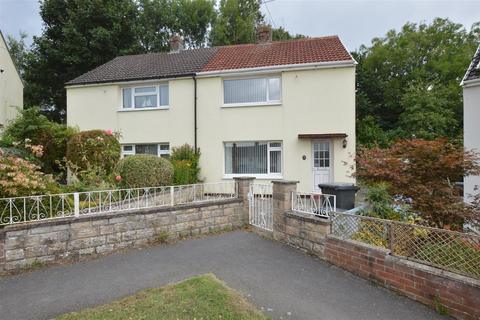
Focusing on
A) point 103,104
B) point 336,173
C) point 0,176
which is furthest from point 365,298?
point 103,104

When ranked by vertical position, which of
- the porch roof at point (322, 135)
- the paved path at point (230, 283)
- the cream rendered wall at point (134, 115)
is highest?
the cream rendered wall at point (134, 115)

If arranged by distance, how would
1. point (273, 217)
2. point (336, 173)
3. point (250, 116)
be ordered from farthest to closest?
point (250, 116)
point (336, 173)
point (273, 217)

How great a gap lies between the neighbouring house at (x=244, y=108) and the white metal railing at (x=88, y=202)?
16.9ft

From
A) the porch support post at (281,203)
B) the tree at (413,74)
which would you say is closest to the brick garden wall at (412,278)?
the porch support post at (281,203)

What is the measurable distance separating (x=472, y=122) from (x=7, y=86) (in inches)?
900

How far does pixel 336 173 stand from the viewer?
40.1 ft

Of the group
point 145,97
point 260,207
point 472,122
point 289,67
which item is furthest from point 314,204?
point 145,97

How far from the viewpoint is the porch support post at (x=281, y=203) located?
6789 millimetres

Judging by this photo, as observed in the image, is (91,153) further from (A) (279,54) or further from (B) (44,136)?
(A) (279,54)

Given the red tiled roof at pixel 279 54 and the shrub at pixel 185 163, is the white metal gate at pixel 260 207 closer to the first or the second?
the shrub at pixel 185 163

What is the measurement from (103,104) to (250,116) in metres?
6.95

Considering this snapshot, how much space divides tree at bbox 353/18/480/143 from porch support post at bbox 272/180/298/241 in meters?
18.2

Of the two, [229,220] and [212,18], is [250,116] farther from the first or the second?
[212,18]

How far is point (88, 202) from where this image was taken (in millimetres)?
6414
